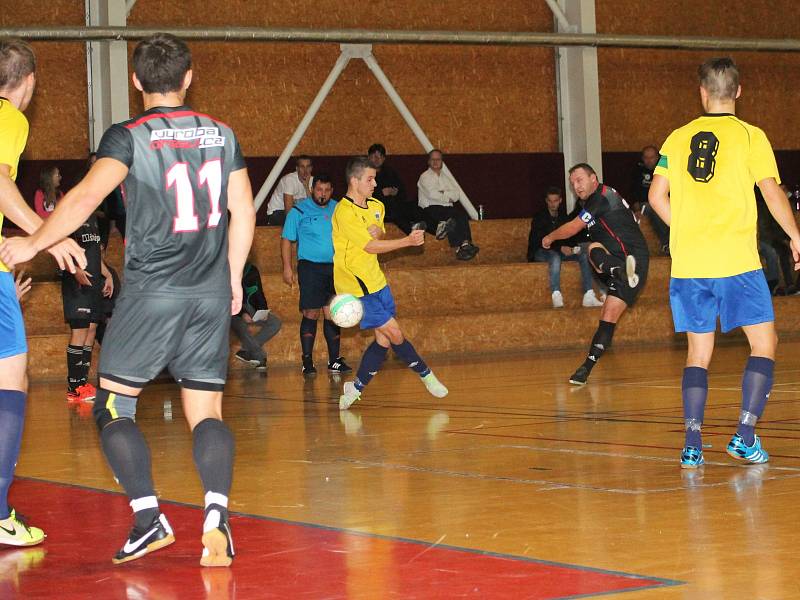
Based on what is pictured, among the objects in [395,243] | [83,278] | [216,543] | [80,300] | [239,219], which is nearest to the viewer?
[216,543]

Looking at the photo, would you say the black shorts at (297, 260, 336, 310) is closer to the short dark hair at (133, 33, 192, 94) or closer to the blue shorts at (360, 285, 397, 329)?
the blue shorts at (360, 285, 397, 329)

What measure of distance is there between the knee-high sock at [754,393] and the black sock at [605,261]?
17.0 feet

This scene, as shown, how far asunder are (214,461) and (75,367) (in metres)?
7.86

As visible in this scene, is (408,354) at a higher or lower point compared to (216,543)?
higher

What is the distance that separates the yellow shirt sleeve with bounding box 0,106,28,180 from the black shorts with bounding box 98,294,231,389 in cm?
84

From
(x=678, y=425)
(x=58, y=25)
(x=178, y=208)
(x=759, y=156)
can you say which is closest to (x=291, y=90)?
(x=58, y=25)

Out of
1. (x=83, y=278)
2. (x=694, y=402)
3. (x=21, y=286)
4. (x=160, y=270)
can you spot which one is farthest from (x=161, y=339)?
(x=83, y=278)

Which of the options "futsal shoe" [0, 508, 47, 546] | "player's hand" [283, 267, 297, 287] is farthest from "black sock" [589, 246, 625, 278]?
"futsal shoe" [0, 508, 47, 546]

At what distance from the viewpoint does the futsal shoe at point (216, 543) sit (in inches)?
171

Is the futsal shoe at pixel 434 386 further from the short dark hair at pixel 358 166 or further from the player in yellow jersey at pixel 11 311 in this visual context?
the player in yellow jersey at pixel 11 311

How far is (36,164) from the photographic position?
18.5 meters

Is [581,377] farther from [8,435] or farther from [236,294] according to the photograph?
[8,435]

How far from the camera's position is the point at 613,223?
11953 mm

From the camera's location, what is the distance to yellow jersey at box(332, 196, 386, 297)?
9734mm
